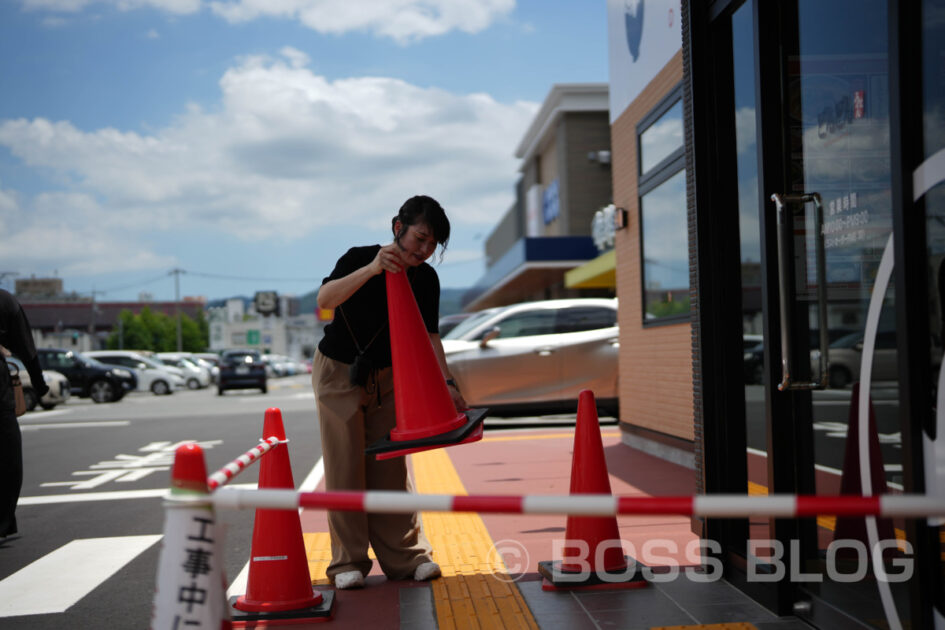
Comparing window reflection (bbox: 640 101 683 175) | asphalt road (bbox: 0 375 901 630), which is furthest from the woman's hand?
window reflection (bbox: 640 101 683 175)

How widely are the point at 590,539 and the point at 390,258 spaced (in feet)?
5.66

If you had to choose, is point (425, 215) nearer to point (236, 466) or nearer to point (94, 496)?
point (236, 466)

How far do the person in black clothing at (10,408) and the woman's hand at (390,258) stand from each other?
3269 mm

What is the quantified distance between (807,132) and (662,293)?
4425 millimetres

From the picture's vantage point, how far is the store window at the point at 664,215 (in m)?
7.59

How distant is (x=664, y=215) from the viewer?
822 centimetres

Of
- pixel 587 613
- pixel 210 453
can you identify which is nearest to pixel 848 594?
pixel 587 613

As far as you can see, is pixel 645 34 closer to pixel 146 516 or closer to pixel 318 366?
pixel 318 366

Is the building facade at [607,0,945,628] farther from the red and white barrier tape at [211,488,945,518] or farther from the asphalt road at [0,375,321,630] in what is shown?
the asphalt road at [0,375,321,630]

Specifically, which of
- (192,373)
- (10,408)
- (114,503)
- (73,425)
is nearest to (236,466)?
(10,408)

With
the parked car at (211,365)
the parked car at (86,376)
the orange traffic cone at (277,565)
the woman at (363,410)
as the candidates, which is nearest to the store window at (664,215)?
the woman at (363,410)

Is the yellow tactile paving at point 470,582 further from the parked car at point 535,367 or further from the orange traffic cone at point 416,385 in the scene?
the parked car at point 535,367

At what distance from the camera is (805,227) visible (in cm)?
394

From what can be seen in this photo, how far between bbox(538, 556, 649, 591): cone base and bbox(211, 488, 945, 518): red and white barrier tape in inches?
81.8
